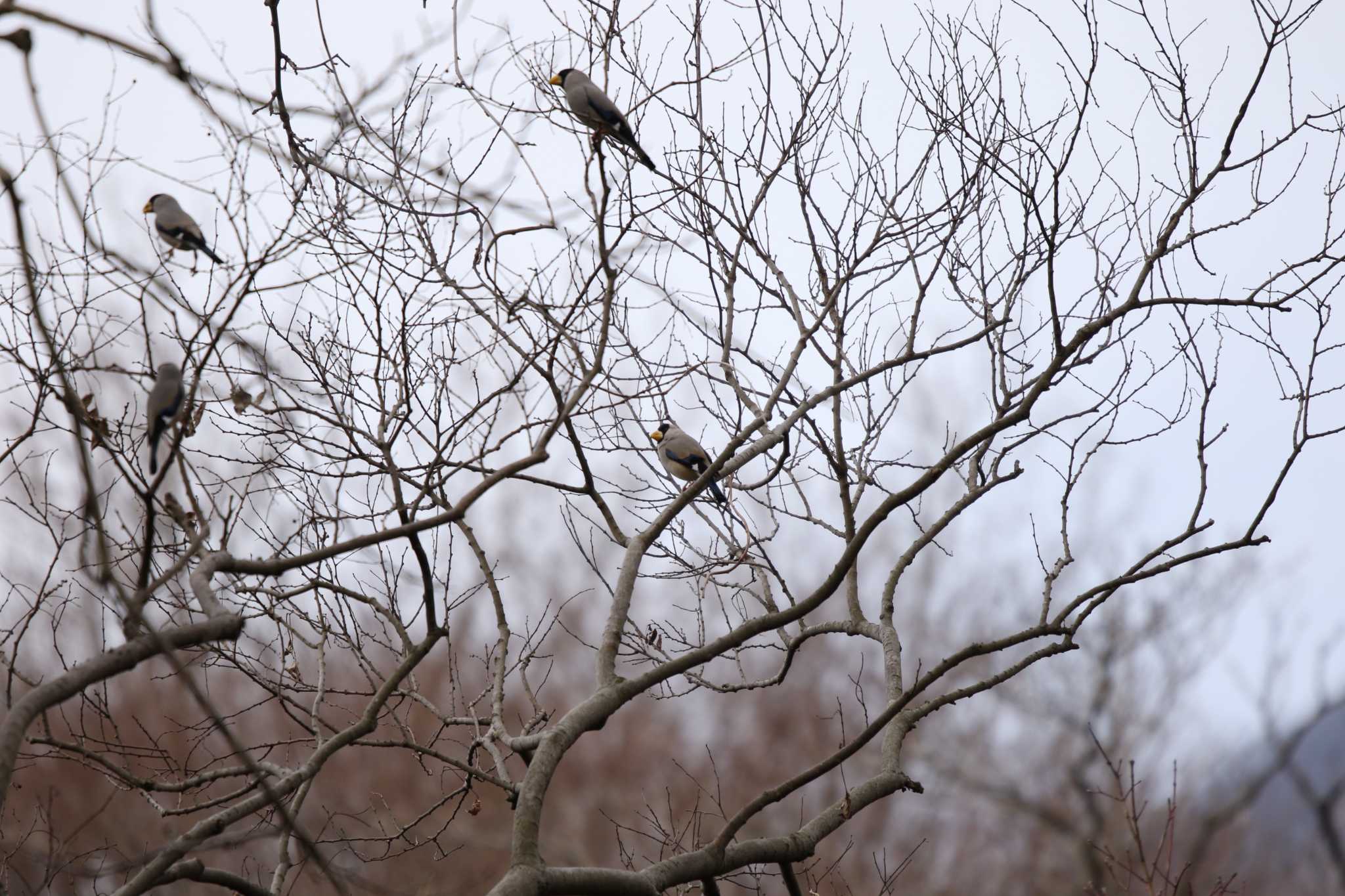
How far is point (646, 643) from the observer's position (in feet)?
15.1

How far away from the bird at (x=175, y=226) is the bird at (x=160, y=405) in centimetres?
66

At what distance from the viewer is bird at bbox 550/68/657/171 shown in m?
4.27

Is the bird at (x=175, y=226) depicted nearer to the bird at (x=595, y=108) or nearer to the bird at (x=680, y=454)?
the bird at (x=595, y=108)

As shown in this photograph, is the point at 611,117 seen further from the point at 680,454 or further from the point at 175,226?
the point at 680,454

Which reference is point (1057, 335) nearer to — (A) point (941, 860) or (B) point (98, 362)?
(B) point (98, 362)

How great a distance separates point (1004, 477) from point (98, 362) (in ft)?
11.4

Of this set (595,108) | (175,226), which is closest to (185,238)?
(175,226)

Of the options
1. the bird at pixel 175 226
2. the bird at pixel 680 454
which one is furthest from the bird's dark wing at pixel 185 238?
the bird at pixel 680 454

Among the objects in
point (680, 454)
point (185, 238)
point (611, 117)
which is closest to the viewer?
point (611, 117)

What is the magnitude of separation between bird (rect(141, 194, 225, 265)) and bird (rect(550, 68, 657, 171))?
4.91ft

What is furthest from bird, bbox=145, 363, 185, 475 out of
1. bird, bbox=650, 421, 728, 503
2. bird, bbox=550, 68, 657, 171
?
bird, bbox=650, 421, 728, 503

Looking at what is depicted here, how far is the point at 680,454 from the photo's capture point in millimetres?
6270

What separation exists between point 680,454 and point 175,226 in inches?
107

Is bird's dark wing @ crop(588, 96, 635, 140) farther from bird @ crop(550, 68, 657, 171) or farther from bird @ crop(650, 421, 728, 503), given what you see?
bird @ crop(650, 421, 728, 503)
